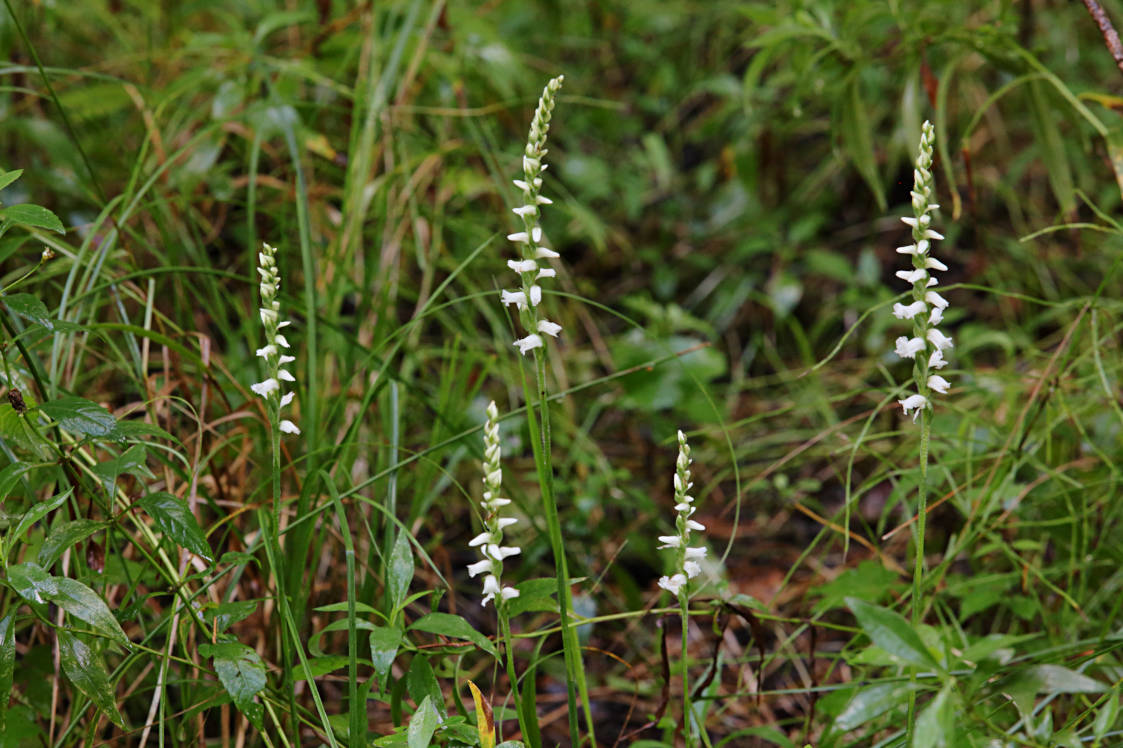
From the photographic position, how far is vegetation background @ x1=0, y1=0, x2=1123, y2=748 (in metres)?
1.28

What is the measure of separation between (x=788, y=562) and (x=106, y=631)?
1687mm

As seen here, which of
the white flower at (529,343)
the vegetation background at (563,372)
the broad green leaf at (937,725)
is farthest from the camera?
the vegetation background at (563,372)

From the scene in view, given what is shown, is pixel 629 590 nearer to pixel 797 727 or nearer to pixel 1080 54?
pixel 797 727

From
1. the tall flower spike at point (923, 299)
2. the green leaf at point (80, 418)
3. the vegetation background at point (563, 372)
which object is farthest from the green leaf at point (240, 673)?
the tall flower spike at point (923, 299)

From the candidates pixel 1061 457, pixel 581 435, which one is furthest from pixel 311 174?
pixel 1061 457

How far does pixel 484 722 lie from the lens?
1127 millimetres

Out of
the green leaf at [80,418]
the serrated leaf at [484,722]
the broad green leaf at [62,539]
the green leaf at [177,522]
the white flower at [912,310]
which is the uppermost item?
the white flower at [912,310]

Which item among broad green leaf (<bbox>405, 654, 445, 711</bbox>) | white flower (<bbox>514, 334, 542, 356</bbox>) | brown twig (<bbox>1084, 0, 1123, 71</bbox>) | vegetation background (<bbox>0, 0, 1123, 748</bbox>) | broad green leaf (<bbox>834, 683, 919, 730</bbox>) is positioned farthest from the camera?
brown twig (<bbox>1084, 0, 1123, 71</bbox>)

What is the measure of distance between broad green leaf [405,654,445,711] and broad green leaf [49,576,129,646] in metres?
0.36

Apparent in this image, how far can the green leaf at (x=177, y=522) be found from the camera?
1135mm

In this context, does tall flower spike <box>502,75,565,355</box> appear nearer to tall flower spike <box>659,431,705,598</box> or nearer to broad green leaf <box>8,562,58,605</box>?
tall flower spike <box>659,431,705,598</box>

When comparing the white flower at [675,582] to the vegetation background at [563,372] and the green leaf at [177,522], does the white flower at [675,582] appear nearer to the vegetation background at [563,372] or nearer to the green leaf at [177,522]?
the vegetation background at [563,372]

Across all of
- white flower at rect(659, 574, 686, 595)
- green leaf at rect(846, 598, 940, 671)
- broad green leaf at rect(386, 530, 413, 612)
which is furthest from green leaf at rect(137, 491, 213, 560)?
green leaf at rect(846, 598, 940, 671)

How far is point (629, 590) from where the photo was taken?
200 cm
